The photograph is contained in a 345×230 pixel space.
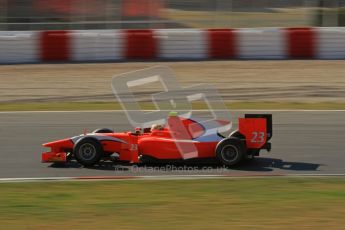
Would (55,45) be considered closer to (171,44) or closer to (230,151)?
(171,44)

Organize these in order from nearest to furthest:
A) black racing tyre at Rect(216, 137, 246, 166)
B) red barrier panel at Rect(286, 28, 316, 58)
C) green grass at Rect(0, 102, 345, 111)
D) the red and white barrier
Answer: black racing tyre at Rect(216, 137, 246, 166), green grass at Rect(0, 102, 345, 111), red barrier panel at Rect(286, 28, 316, 58), the red and white barrier

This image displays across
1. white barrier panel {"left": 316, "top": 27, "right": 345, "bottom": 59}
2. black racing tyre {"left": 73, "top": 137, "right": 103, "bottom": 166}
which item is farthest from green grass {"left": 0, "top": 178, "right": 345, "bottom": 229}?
white barrier panel {"left": 316, "top": 27, "right": 345, "bottom": 59}

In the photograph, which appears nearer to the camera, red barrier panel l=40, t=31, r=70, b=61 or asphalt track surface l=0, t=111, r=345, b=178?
asphalt track surface l=0, t=111, r=345, b=178

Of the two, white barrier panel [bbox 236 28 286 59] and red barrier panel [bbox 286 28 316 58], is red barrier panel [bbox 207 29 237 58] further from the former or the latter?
red barrier panel [bbox 286 28 316 58]

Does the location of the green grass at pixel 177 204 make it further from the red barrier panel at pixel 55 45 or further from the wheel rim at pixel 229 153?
the red barrier panel at pixel 55 45

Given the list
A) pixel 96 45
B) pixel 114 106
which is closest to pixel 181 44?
pixel 96 45

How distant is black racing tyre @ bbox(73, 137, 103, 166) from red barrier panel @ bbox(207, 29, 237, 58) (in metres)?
11.1

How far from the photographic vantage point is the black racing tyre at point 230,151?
846 cm

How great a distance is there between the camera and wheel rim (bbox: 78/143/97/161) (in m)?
8.61

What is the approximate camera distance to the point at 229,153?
27.9 ft

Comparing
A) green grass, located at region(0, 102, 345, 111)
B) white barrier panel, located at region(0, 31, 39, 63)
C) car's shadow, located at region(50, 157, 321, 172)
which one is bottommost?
car's shadow, located at region(50, 157, 321, 172)

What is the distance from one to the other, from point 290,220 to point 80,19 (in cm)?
1517

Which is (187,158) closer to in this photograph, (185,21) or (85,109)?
(85,109)

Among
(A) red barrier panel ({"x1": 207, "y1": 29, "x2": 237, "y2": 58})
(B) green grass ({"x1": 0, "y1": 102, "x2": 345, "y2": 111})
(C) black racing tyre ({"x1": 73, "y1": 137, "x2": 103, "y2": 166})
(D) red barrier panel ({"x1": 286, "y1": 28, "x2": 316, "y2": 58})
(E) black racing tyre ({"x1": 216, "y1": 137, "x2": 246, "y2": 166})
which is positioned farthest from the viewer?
(A) red barrier panel ({"x1": 207, "y1": 29, "x2": 237, "y2": 58})
